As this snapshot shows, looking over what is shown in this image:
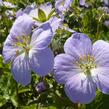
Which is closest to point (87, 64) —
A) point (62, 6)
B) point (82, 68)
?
point (82, 68)

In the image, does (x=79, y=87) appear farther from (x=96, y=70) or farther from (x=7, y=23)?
(x=7, y=23)

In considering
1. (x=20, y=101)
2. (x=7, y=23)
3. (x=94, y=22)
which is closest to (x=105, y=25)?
(x=94, y=22)

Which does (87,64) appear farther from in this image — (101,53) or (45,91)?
(45,91)

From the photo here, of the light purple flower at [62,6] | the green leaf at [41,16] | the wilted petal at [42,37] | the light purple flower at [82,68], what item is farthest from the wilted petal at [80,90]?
the light purple flower at [62,6]

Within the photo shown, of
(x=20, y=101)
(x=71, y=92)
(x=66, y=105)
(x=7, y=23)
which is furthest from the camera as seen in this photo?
(x=7, y=23)

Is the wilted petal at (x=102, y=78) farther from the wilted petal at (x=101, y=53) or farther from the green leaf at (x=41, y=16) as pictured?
the green leaf at (x=41, y=16)

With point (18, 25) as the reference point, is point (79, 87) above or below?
below

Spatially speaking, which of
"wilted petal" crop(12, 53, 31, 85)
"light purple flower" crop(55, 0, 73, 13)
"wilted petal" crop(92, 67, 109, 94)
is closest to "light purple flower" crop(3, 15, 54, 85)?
"wilted petal" crop(12, 53, 31, 85)
